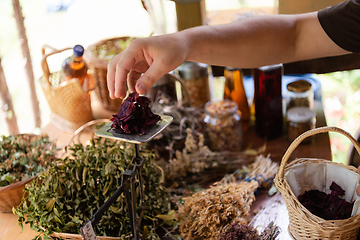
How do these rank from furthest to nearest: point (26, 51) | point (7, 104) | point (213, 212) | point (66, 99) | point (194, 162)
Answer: point (26, 51) → point (7, 104) → point (66, 99) → point (194, 162) → point (213, 212)

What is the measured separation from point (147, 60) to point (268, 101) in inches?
24.3

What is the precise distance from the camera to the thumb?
2.68ft

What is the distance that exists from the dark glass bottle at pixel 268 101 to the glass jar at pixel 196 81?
23 cm

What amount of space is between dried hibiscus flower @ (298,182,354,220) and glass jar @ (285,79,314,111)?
0.51 metres

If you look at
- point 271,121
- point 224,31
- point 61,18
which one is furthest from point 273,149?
point 61,18

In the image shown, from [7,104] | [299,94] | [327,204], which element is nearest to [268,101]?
[299,94]

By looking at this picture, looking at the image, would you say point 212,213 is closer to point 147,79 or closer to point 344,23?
point 147,79

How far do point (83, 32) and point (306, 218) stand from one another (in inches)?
130

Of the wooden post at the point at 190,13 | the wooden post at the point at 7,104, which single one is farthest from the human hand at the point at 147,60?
the wooden post at the point at 7,104

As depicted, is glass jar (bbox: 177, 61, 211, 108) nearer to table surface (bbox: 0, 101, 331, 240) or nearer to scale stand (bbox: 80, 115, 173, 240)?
table surface (bbox: 0, 101, 331, 240)

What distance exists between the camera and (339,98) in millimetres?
2660

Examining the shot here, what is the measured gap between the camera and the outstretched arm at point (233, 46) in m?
0.89

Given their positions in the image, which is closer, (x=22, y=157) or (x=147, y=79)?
(x=147, y=79)

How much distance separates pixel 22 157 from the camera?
Result: 1.08m
